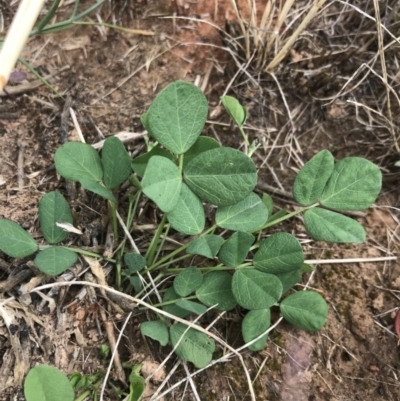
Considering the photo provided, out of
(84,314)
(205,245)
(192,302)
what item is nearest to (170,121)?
(205,245)

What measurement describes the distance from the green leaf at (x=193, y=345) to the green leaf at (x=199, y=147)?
405 mm

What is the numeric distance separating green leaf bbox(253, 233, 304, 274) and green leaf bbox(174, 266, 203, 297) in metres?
0.14

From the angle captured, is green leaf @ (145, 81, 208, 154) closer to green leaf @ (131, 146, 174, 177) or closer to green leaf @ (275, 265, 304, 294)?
green leaf @ (131, 146, 174, 177)

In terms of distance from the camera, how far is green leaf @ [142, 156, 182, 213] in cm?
86

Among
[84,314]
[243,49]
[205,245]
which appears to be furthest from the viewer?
[243,49]

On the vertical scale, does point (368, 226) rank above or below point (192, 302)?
below

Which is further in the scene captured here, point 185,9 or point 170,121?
point 185,9

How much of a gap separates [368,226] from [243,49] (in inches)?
27.0

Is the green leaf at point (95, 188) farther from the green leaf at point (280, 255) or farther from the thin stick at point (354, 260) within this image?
the thin stick at point (354, 260)

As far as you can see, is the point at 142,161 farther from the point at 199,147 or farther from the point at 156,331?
the point at 156,331

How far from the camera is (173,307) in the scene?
1.11 metres

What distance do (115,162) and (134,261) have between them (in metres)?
0.25

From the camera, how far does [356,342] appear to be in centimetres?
120

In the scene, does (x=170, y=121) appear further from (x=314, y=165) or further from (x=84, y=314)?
(x=84, y=314)
